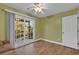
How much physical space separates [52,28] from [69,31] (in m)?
0.34

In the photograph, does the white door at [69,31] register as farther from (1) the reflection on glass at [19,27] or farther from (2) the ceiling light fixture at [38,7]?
(1) the reflection on glass at [19,27]

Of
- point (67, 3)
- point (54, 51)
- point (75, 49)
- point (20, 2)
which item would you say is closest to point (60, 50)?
point (54, 51)

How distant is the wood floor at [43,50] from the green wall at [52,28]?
0.14 metres

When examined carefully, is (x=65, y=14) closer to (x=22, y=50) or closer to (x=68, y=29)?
(x=68, y=29)

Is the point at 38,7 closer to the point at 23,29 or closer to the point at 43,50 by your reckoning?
the point at 23,29

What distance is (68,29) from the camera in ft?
6.48

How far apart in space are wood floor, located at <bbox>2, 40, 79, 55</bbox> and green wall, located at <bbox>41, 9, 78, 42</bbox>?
5.7 inches

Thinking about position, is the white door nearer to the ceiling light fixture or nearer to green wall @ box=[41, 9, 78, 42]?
green wall @ box=[41, 9, 78, 42]

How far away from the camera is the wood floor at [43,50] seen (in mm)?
1902

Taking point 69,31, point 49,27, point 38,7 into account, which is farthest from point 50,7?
point 69,31

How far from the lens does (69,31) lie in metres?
1.98

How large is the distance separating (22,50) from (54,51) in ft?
1.99

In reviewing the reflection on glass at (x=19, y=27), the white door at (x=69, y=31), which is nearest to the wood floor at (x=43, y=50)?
the white door at (x=69, y=31)

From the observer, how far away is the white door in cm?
193
